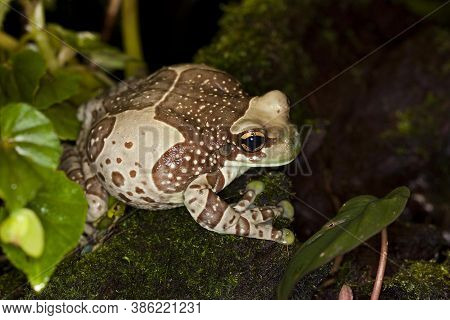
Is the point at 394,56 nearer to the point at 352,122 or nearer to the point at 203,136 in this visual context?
the point at 352,122

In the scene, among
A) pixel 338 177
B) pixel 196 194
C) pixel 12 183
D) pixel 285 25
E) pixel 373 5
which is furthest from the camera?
pixel 373 5

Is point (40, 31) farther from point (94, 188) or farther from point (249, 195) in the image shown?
point (249, 195)

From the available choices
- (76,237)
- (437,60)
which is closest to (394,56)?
(437,60)

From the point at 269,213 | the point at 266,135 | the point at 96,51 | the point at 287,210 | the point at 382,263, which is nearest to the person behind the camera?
the point at 382,263

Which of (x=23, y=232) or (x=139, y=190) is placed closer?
(x=23, y=232)

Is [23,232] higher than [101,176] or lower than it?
higher

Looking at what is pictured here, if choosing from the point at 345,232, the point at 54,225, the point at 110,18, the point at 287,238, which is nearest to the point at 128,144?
the point at 54,225

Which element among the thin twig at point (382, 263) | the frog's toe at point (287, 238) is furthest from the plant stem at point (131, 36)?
→ the thin twig at point (382, 263)

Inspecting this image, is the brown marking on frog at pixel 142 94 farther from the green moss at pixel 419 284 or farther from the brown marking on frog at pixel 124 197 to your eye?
the green moss at pixel 419 284
